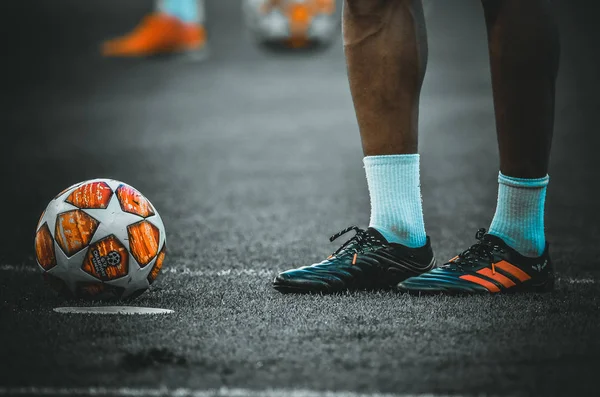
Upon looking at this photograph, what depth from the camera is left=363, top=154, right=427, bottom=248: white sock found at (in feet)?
11.1

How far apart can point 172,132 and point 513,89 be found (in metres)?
6.02

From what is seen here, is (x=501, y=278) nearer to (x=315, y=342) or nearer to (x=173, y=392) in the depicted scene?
(x=315, y=342)

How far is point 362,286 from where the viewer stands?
11.0 ft

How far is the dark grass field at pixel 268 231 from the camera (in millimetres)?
2424

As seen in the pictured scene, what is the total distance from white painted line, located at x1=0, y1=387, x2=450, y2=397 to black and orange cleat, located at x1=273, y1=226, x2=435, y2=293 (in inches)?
41.2

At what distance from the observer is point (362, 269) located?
10.9 ft

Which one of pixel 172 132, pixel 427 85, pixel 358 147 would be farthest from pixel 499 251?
pixel 427 85

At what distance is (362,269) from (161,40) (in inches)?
513

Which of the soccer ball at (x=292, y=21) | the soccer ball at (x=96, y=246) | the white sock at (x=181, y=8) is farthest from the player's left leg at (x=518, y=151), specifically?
the white sock at (x=181, y=8)

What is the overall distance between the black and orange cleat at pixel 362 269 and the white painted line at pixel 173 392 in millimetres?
1046

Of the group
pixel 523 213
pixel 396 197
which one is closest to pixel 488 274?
pixel 523 213

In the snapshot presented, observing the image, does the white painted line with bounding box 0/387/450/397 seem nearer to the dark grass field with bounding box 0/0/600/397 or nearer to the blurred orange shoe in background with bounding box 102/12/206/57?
the dark grass field with bounding box 0/0/600/397

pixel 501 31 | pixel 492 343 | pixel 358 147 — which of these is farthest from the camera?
pixel 358 147

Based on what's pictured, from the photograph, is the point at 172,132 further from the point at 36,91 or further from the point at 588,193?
the point at 588,193
